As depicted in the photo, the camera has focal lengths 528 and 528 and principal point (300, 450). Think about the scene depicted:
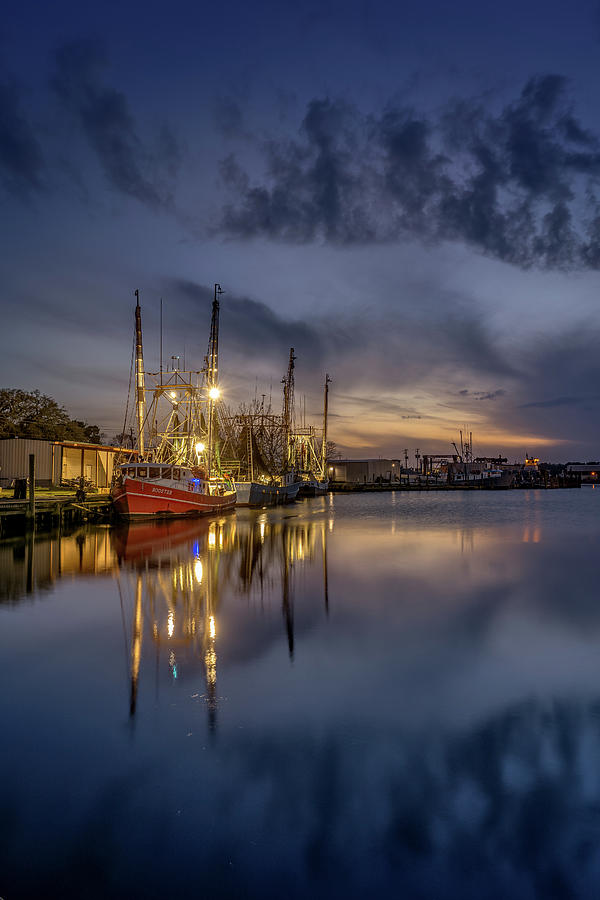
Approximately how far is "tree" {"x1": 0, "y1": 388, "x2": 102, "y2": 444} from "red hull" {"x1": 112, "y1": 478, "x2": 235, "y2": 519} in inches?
838

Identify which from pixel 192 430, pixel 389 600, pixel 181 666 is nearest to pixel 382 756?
pixel 181 666

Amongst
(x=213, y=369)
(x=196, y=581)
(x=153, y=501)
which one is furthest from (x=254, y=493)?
(x=196, y=581)

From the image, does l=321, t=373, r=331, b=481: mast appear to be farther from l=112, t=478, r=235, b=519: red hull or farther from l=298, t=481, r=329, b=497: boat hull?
l=112, t=478, r=235, b=519: red hull

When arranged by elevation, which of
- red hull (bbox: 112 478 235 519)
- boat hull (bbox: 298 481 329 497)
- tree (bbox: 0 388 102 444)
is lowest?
boat hull (bbox: 298 481 329 497)

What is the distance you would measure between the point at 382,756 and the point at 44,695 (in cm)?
534

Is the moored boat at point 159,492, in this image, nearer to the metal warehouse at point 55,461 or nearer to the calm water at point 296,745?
the metal warehouse at point 55,461

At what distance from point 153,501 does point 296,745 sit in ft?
99.6

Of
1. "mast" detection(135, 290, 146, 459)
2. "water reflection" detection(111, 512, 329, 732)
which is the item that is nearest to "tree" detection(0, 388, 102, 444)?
"mast" detection(135, 290, 146, 459)

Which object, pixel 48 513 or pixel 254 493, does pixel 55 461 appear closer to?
pixel 48 513

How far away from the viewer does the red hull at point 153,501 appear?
112 ft

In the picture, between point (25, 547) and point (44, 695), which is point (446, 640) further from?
point (25, 547)

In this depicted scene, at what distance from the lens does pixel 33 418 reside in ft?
185

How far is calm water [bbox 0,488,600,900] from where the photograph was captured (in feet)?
14.9

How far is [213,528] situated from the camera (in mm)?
35031
